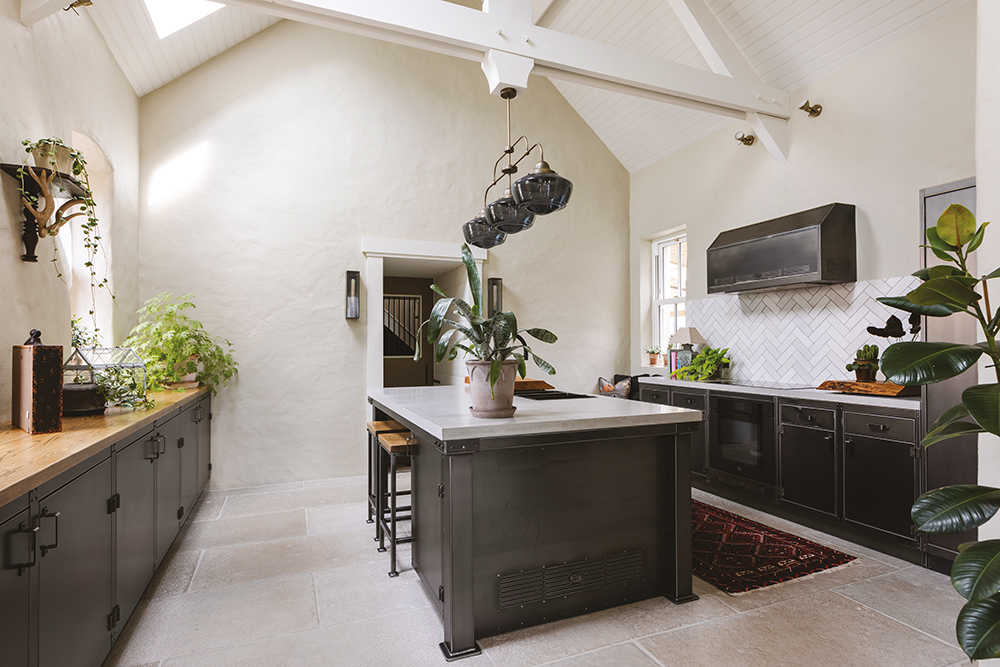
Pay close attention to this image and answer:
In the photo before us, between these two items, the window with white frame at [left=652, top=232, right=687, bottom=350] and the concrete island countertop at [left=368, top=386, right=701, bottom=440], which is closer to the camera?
the concrete island countertop at [left=368, top=386, right=701, bottom=440]

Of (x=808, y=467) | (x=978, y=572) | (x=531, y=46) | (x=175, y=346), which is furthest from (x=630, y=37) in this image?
(x=978, y=572)

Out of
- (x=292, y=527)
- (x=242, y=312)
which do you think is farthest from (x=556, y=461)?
(x=242, y=312)

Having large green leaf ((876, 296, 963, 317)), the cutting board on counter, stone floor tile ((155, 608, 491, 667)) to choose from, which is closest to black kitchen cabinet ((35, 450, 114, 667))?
stone floor tile ((155, 608, 491, 667))

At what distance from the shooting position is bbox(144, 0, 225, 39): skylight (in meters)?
3.96

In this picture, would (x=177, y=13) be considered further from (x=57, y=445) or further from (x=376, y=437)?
(x=57, y=445)

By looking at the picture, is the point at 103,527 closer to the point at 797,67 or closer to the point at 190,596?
the point at 190,596

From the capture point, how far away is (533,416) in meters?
2.51

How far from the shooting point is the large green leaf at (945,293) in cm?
123

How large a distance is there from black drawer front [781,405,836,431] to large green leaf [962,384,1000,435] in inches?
107

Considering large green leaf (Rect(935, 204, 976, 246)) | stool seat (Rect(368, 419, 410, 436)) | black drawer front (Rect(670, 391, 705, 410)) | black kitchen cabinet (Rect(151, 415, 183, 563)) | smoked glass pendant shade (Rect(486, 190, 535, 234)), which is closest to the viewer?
large green leaf (Rect(935, 204, 976, 246))

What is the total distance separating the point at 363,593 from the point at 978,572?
2.56m

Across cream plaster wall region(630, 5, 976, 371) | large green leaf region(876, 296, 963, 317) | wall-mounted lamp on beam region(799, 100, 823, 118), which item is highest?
wall-mounted lamp on beam region(799, 100, 823, 118)

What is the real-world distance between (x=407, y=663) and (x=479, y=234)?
2.34 m

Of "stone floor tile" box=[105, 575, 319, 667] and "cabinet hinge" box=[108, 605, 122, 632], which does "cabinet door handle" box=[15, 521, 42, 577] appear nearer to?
"cabinet hinge" box=[108, 605, 122, 632]
